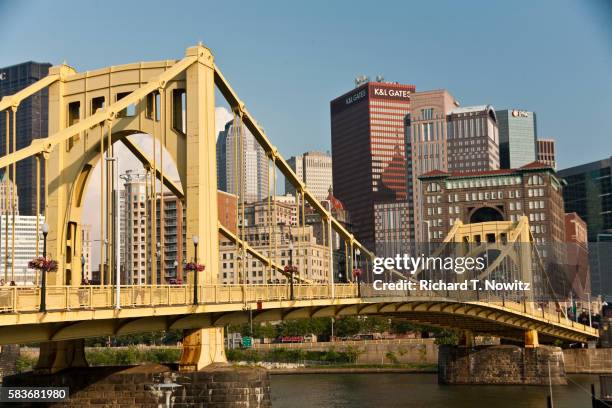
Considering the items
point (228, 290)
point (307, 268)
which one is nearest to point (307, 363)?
point (307, 268)

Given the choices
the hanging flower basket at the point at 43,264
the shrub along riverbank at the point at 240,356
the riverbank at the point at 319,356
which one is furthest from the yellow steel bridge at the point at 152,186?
the shrub along riverbank at the point at 240,356

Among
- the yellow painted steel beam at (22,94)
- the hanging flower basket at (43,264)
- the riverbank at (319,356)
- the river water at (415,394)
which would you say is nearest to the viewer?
the hanging flower basket at (43,264)

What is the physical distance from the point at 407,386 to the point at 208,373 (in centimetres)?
5321

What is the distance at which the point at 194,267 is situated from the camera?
1724 inches

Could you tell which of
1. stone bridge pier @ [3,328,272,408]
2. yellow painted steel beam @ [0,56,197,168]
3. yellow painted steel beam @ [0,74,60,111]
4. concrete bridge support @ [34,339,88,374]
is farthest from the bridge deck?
yellow painted steel beam @ [0,74,60,111]

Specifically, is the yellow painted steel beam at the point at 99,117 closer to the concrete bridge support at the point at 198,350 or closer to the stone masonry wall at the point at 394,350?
the concrete bridge support at the point at 198,350

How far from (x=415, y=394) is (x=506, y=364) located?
12.0 m

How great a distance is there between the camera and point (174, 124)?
49.2 m

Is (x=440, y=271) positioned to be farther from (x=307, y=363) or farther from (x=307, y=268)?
(x=307, y=363)

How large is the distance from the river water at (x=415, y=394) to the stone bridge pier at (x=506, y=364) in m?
1.71

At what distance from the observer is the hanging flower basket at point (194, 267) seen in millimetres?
43781

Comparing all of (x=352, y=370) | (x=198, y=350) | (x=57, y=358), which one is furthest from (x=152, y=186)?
(x=352, y=370)

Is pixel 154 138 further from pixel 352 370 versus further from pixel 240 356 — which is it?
pixel 240 356

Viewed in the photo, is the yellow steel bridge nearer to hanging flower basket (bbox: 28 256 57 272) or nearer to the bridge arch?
the bridge arch
